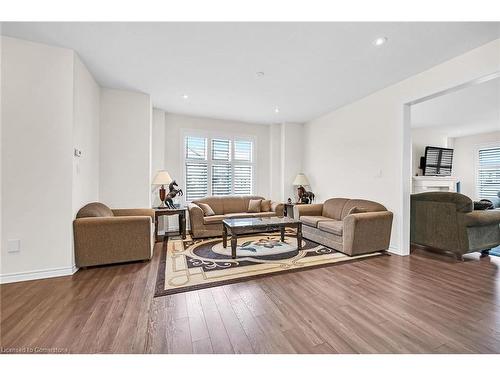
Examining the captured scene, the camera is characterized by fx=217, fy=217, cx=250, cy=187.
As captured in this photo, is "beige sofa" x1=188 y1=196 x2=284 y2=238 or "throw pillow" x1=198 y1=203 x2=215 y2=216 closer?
"beige sofa" x1=188 y1=196 x2=284 y2=238

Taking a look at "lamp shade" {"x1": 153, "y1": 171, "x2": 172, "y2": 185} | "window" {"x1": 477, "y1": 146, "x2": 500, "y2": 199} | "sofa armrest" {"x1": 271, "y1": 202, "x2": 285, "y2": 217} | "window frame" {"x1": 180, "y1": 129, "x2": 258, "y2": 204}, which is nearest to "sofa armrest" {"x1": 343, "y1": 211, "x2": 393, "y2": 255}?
"sofa armrest" {"x1": 271, "y1": 202, "x2": 285, "y2": 217}

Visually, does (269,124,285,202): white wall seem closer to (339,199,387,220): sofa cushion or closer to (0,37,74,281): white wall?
(339,199,387,220): sofa cushion

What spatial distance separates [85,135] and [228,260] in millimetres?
2702

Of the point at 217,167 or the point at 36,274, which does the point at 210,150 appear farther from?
the point at 36,274

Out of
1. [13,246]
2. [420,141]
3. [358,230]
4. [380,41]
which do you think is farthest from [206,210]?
[420,141]

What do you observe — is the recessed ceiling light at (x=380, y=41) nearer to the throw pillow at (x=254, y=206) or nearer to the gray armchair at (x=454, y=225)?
the gray armchair at (x=454, y=225)

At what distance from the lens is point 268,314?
6.01ft

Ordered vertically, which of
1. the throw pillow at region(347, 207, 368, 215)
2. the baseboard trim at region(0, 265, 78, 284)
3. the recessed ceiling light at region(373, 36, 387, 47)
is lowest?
the baseboard trim at region(0, 265, 78, 284)

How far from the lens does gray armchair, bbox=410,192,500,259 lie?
3.08 meters

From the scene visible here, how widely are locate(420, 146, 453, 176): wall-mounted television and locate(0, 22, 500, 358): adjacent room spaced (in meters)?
1.80

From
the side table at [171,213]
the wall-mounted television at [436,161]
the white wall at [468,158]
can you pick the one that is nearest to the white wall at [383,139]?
the side table at [171,213]

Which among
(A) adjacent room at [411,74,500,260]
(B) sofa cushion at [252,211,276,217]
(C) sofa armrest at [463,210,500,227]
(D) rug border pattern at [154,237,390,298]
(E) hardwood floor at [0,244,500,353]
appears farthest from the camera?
(B) sofa cushion at [252,211,276,217]
